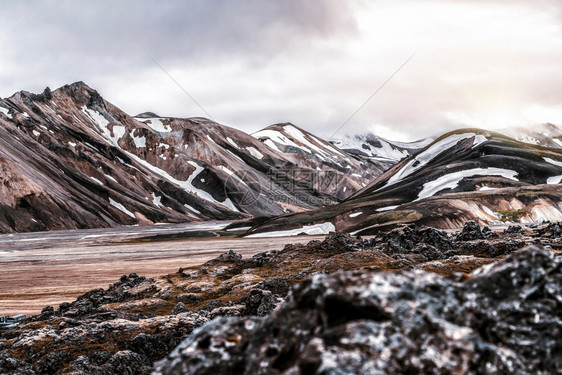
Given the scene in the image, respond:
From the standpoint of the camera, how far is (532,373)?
262 inches

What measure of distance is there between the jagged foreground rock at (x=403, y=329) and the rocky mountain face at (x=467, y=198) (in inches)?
4831

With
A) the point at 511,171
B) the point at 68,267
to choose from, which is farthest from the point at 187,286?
the point at 511,171

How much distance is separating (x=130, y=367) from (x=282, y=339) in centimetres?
1185

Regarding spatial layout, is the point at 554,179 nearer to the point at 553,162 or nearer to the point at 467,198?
the point at 553,162

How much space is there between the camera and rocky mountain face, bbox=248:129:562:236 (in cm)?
13112

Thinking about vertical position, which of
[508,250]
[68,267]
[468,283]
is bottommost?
[68,267]

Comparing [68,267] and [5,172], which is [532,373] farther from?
[5,172]

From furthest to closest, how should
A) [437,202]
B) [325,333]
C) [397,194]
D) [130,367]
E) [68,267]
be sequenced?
[397,194]
[437,202]
[68,267]
[130,367]
[325,333]

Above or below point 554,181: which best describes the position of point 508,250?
below

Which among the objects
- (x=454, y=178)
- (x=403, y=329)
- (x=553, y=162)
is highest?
(x=553, y=162)

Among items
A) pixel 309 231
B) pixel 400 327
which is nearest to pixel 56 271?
pixel 400 327

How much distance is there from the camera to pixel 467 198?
14225 centimetres

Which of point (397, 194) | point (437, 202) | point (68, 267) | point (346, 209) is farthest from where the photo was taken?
point (397, 194)

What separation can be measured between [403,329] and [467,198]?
5842 inches
